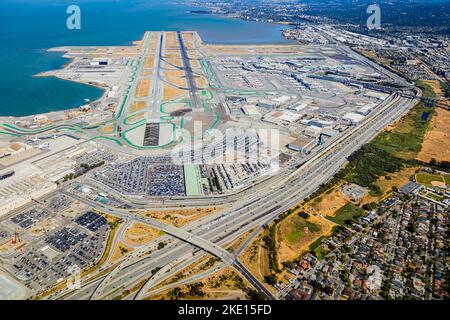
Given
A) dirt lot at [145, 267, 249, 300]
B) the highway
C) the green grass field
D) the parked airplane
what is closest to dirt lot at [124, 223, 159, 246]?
the highway

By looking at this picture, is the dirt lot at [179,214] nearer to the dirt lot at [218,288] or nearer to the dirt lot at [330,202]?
the dirt lot at [218,288]

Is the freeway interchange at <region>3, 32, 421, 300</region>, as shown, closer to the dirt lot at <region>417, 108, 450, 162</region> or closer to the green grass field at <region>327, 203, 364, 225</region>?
the green grass field at <region>327, 203, 364, 225</region>

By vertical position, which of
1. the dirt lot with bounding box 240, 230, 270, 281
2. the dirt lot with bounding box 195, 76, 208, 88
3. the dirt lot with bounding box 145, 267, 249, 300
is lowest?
the dirt lot with bounding box 145, 267, 249, 300

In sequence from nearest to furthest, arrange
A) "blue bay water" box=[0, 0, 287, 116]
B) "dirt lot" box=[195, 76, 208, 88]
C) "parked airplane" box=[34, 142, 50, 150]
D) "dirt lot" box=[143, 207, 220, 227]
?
"dirt lot" box=[143, 207, 220, 227]
"parked airplane" box=[34, 142, 50, 150]
"blue bay water" box=[0, 0, 287, 116]
"dirt lot" box=[195, 76, 208, 88]

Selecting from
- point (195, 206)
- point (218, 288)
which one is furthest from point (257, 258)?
point (195, 206)

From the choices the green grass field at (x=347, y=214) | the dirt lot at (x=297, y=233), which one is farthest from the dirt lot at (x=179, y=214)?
the green grass field at (x=347, y=214)

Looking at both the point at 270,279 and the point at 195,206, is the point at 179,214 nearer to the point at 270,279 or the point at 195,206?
the point at 195,206
